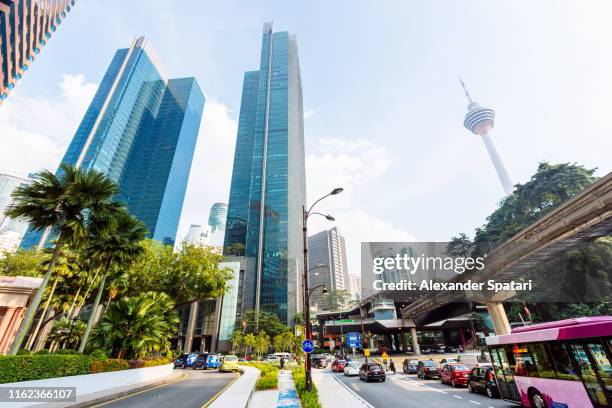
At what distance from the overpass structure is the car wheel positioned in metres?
17.9

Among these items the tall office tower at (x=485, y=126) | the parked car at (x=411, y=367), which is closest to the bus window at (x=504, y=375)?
the parked car at (x=411, y=367)

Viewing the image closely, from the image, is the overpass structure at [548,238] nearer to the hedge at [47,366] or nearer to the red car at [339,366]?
the red car at [339,366]

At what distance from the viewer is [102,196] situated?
54.8 feet

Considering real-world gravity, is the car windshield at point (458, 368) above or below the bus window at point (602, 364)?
below

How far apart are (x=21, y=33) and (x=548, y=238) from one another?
7487 centimetres

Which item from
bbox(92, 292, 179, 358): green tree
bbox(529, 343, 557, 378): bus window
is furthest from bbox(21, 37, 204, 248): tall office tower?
bbox(529, 343, 557, 378): bus window

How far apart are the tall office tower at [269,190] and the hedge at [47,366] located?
73.7 meters

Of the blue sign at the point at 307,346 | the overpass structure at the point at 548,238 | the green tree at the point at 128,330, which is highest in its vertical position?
the overpass structure at the point at 548,238

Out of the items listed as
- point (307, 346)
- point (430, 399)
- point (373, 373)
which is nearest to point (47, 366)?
point (307, 346)

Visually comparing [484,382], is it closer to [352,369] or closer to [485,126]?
[352,369]

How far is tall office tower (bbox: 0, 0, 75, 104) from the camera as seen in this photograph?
3562 cm

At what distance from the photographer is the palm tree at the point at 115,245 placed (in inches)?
741

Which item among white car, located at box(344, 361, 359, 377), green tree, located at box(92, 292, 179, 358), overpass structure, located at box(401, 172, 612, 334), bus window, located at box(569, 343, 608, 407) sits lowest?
white car, located at box(344, 361, 359, 377)

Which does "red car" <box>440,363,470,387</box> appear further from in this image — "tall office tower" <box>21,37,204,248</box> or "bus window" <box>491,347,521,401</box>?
"tall office tower" <box>21,37,204,248</box>
